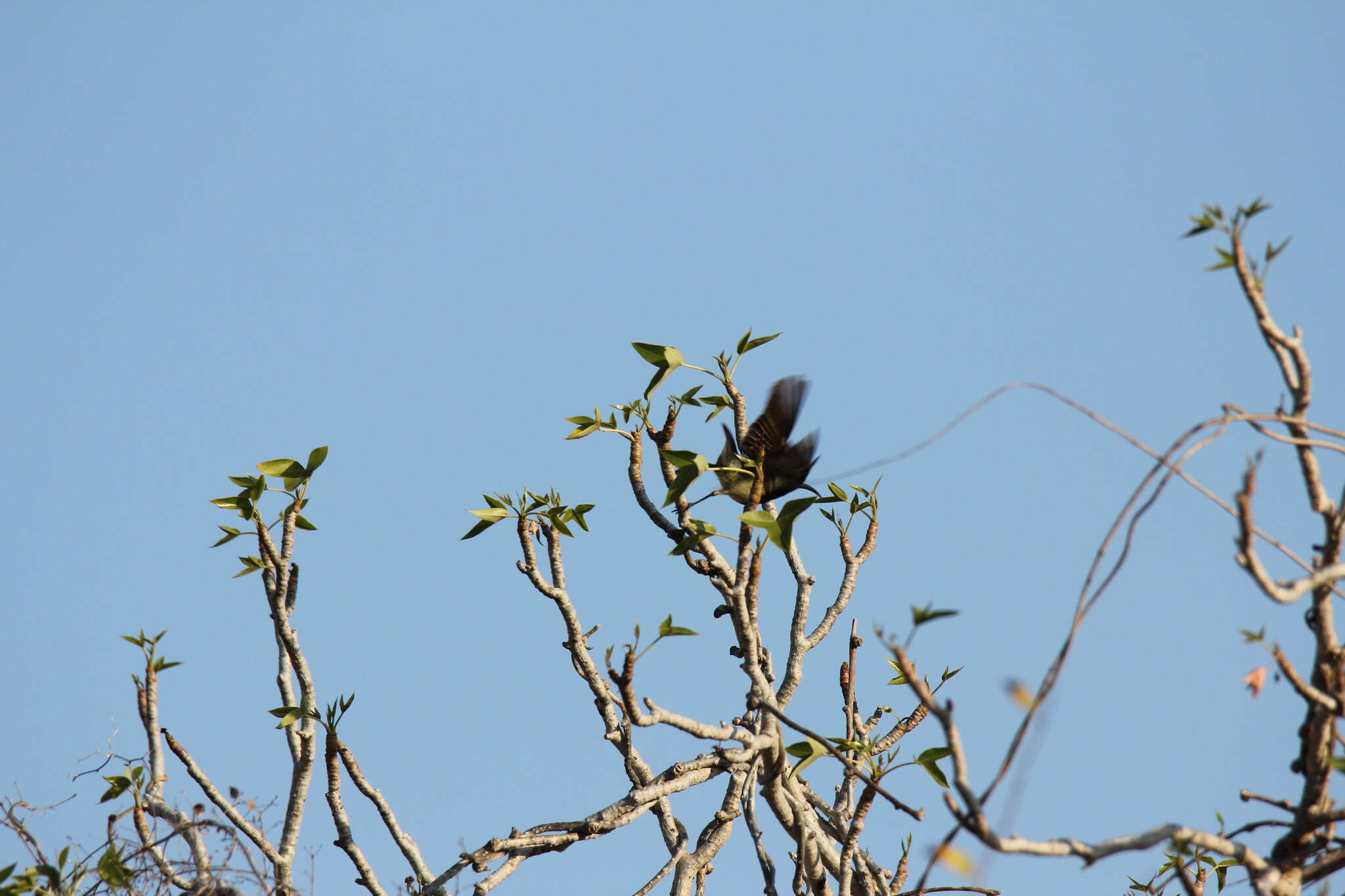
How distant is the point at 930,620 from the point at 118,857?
193cm

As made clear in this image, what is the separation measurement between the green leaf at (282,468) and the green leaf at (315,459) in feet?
0.06

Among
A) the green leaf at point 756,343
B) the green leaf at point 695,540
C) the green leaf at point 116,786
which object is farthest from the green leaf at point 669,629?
the green leaf at point 116,786

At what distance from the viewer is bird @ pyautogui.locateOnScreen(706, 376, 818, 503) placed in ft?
8.79

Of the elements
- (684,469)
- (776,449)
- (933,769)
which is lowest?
(933,769)

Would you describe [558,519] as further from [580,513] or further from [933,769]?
[933,769]

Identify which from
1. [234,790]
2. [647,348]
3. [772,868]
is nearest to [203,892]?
[234,790]

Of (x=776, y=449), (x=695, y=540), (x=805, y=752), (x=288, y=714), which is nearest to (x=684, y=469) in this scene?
(x=695, y=540)

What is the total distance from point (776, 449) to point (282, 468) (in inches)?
47.1

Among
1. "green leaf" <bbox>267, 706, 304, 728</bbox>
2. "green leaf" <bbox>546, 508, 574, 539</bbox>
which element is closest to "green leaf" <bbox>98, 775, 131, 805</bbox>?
"green leaf" <bbox>267, 706, 304, 728</bbox>

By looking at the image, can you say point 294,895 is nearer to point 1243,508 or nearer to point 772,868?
point 772,868

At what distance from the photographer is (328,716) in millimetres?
2652

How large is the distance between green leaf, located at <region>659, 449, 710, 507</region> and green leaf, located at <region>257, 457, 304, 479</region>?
96cm

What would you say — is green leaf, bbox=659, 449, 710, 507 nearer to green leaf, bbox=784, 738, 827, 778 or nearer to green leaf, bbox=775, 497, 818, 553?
green leaf, bbox=775, 497, 818, 553

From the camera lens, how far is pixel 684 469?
235cm
